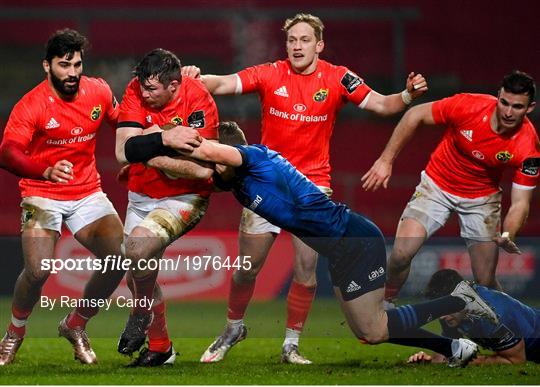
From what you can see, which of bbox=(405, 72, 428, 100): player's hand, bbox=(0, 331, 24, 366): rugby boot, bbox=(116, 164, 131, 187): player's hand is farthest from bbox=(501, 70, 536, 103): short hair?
bbox=(0, 331, 24, 366): rugby boot

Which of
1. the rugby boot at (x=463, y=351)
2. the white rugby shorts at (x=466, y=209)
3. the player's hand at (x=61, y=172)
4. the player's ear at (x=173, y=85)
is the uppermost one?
the player's ear at (x=173, y=85)

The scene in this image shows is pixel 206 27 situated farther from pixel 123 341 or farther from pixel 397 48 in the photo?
pixel 123 341

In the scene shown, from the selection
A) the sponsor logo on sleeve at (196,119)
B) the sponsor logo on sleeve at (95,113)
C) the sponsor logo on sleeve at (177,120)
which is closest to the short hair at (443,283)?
the sponsor logo on sleeve at (196,119)

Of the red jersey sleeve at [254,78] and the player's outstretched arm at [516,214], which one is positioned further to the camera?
the red jersey sleeve at [254,78]

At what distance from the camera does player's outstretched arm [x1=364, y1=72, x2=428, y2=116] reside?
6.99 m

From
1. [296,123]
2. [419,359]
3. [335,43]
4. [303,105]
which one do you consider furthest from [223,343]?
[335,43]

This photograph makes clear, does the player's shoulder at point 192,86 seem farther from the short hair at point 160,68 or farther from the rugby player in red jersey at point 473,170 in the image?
the rugby player in red jersey at point 473,170

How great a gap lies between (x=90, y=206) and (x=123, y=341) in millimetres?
886

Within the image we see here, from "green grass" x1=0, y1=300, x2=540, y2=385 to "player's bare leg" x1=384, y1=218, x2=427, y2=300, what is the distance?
0.52 metres

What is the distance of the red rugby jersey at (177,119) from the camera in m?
6.72

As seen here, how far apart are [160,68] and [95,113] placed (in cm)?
70

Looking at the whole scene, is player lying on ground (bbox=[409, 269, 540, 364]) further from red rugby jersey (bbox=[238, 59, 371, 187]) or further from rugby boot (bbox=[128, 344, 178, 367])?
rugby boot (bbox=[128, 344, 178, 367])

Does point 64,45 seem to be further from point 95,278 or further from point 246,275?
point 246,275

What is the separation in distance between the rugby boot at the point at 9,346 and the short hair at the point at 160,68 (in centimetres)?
171
